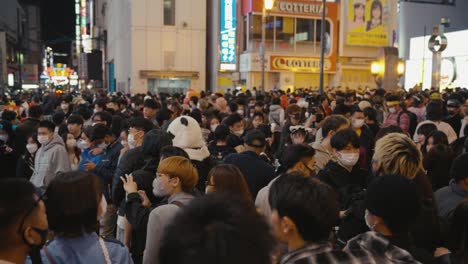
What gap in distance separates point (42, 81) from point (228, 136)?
76.3 m

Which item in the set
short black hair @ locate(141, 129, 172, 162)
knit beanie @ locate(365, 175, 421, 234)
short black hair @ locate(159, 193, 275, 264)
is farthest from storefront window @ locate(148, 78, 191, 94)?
short black hair @ locate(159, 193, 275, 264)

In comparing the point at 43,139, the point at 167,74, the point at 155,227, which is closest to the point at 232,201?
the point at 155,227

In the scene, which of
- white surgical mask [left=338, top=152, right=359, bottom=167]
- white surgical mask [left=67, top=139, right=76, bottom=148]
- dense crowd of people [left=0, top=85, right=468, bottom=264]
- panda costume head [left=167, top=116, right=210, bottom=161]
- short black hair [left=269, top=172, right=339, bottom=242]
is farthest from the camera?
white surgical mask [left=67, top=139, right=76, bottom=148]

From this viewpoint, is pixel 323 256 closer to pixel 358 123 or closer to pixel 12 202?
pixel 12 202

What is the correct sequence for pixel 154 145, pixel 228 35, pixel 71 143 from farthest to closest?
1. pixel 228 35
2. pixel 71 143
3. pixel 154 145

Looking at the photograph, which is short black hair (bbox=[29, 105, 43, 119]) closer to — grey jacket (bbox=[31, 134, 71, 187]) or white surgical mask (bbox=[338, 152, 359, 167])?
grey jacket (bbox=[31, 134, 71, 187])

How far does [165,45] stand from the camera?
→ 36.1 meters

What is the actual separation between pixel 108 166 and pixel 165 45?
30.9 metres

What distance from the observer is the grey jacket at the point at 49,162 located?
6.19 m

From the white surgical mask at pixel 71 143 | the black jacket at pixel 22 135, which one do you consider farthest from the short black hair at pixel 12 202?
the black jacket at pixel 22 135

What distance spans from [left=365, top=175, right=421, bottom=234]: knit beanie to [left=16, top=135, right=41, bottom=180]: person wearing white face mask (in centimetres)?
542

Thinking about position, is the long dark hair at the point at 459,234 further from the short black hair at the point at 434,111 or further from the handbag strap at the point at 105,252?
the short black hair at the point at 434,111

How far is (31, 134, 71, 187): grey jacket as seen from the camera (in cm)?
619

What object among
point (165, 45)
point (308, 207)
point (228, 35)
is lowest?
point (308, 207)
